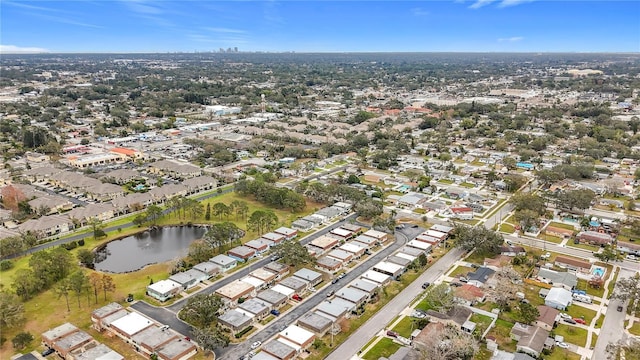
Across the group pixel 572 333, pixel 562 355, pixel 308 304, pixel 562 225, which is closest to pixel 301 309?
pixel 308 304

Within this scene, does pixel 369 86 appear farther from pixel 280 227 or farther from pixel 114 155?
pixel 280 227

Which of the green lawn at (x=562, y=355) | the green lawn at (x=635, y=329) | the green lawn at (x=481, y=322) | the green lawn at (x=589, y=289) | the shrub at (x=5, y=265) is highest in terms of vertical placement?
the shrub at (x=5, y=265)

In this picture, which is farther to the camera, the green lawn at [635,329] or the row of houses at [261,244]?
the row of houses at [261,244]

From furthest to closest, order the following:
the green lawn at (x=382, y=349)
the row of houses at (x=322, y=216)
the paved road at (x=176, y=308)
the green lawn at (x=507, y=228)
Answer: the row of houses at (x=322, y=216) → the green lawn at (x=507, y=228) → the paved road at (x=176, y=308) → the green lawn at (x=382, y=349)

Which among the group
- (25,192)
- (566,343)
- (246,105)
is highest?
(246,105)

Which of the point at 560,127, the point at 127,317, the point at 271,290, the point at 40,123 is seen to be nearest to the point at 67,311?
the point at 127,317

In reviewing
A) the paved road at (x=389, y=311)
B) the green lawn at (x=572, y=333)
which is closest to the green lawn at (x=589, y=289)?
the green lawn at (x=572, y=333)

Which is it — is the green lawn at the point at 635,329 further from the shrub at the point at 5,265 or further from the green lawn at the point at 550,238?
the shrub at the point at 5,265
